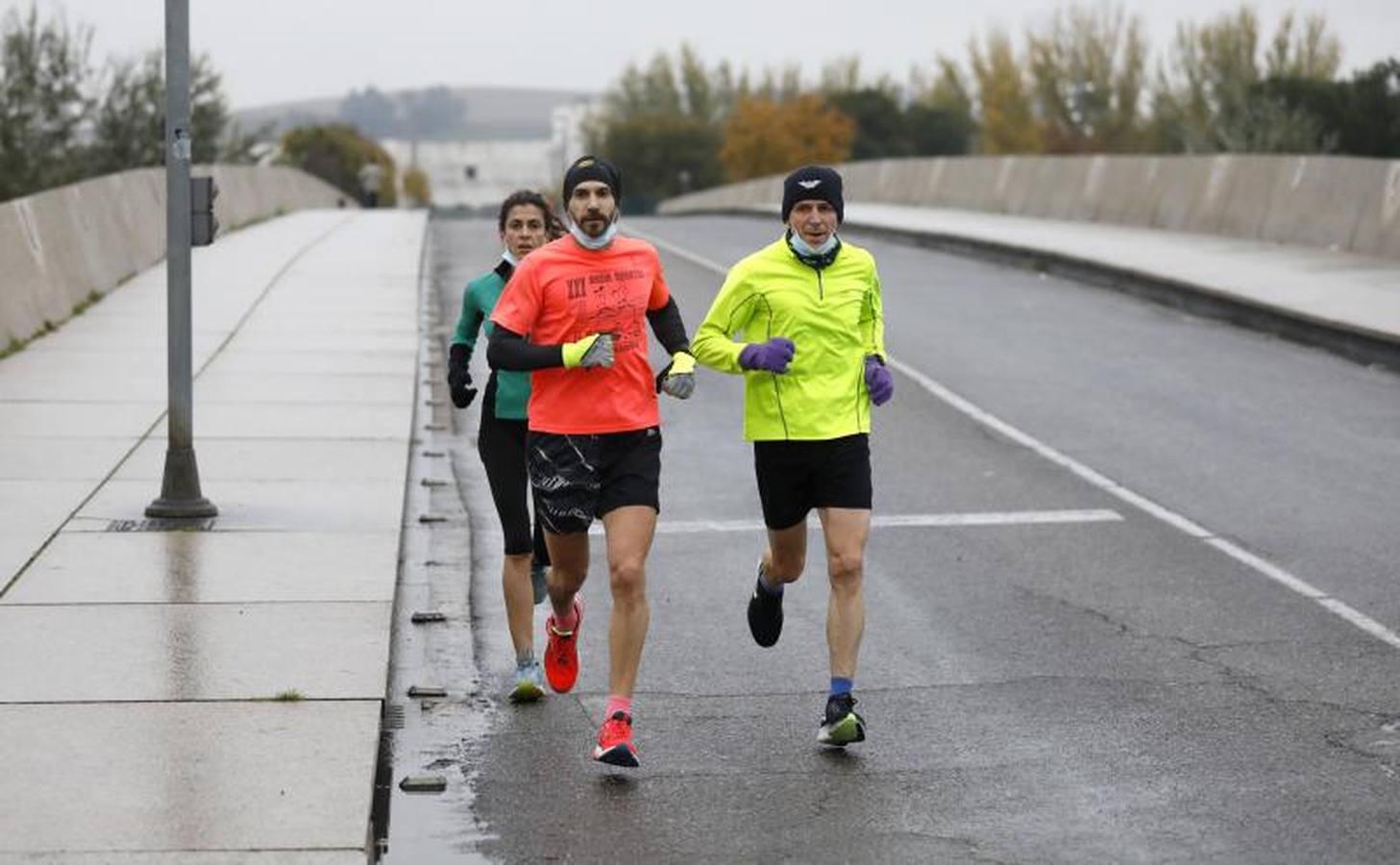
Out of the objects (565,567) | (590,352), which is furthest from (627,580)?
(590,352)

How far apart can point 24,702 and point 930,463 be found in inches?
297

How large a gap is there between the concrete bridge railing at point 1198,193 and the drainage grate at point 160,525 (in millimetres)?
16636

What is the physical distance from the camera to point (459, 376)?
846cm

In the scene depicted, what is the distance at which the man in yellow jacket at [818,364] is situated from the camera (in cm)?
813

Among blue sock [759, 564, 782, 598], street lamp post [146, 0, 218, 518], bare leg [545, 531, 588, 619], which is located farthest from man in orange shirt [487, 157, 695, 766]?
street lamp post [146, 0, 218, 518]

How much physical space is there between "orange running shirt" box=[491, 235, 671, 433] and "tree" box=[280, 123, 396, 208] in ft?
340

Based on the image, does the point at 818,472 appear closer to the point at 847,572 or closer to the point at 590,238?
the point at 847,572

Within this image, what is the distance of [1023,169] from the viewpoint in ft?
131

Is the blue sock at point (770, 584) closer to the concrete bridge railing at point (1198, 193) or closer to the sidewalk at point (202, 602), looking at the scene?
the sidewalk at point (202, 602)

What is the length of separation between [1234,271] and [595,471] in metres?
18.2

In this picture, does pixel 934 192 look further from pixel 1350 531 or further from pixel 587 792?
pixel 587 792

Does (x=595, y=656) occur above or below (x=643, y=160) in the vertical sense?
above

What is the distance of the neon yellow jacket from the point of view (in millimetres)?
8188

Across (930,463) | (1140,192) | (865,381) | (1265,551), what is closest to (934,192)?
(1140,192)
